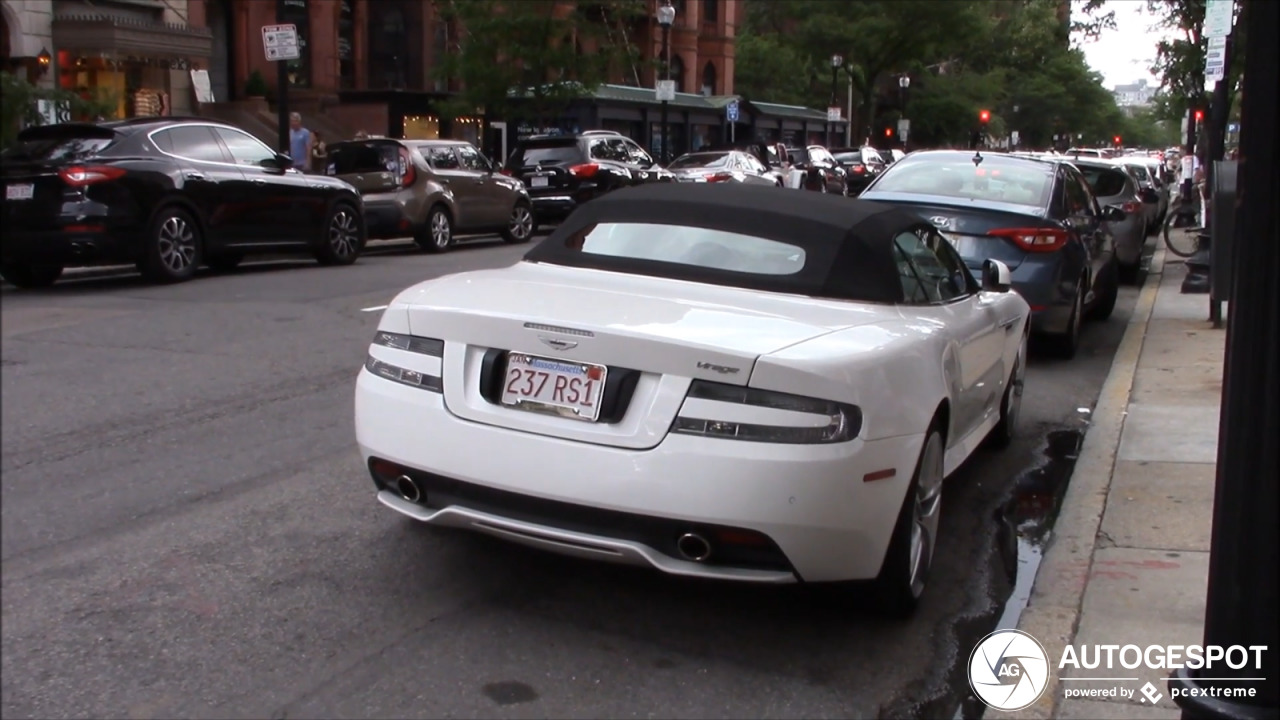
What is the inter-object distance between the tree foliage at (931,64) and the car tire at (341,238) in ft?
60.1

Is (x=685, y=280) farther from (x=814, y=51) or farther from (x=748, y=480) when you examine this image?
(x=814, y=51)

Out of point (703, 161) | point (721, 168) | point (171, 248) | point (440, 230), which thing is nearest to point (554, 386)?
point (171, 248)

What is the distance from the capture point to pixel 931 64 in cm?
7662

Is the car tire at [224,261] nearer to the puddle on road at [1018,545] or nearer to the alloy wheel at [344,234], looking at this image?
the alloy wheel at [344,234]

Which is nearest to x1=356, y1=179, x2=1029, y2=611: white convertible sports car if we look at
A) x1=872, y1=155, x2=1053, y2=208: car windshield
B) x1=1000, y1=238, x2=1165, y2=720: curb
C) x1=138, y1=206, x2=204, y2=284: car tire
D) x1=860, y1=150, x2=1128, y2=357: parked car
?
x1=1000, y1=238, x2=1165, y2=720: curb

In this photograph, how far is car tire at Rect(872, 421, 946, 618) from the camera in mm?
4629

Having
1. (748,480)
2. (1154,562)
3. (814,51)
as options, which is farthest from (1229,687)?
(814,51)

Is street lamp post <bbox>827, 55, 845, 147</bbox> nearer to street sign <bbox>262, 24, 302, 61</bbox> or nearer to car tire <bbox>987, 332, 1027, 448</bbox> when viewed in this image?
street sign <bbox>262, 24, 302, 61</bbox>

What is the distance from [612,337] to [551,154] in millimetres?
19431

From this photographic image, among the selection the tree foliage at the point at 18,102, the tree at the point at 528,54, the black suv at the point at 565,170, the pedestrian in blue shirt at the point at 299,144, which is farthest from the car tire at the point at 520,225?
the tree foliage at the point at 18,102

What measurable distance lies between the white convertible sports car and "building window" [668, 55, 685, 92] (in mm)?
49905

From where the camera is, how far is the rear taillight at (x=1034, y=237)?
985 centimetres

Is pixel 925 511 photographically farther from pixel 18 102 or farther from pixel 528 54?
pixel 528 54

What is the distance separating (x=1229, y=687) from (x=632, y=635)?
6.92 ft
